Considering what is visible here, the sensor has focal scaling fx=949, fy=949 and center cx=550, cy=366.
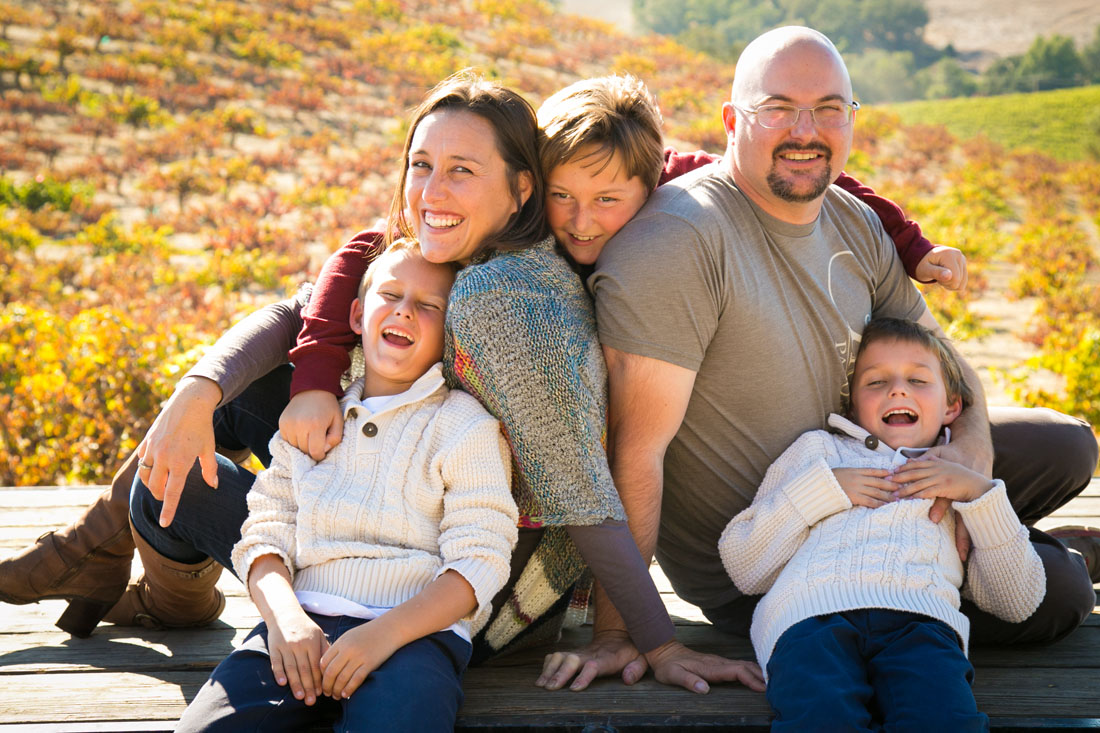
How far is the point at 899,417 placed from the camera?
7.84 feet

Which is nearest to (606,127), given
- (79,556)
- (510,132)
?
(510,132)

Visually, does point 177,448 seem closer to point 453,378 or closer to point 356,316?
point 356,316

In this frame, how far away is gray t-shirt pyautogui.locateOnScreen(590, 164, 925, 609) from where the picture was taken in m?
2.22

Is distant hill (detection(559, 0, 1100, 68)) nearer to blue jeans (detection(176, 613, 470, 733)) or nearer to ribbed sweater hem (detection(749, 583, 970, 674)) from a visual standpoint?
ribbed sweater hem (detection(749, 583, 970, 674))

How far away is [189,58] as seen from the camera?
488 inches

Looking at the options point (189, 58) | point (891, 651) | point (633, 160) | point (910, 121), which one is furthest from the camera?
point (910, 121)

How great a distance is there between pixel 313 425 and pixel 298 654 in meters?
0.51

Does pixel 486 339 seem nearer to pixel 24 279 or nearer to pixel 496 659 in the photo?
pixel 496 659

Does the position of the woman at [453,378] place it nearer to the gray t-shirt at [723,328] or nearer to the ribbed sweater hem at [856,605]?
the gray t-shirt at [723,328]

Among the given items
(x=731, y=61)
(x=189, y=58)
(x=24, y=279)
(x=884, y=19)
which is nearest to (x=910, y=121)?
(x=731, y=61)

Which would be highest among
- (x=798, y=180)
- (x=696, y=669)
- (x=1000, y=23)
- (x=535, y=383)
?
(x=1000, y=23)

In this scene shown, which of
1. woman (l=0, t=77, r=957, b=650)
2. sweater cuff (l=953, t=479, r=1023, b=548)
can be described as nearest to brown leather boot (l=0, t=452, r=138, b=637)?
woman (l=0, t=77, r=957, b=650)

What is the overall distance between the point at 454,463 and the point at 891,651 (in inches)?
38.1

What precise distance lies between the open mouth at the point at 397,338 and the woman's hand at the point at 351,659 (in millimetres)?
644
